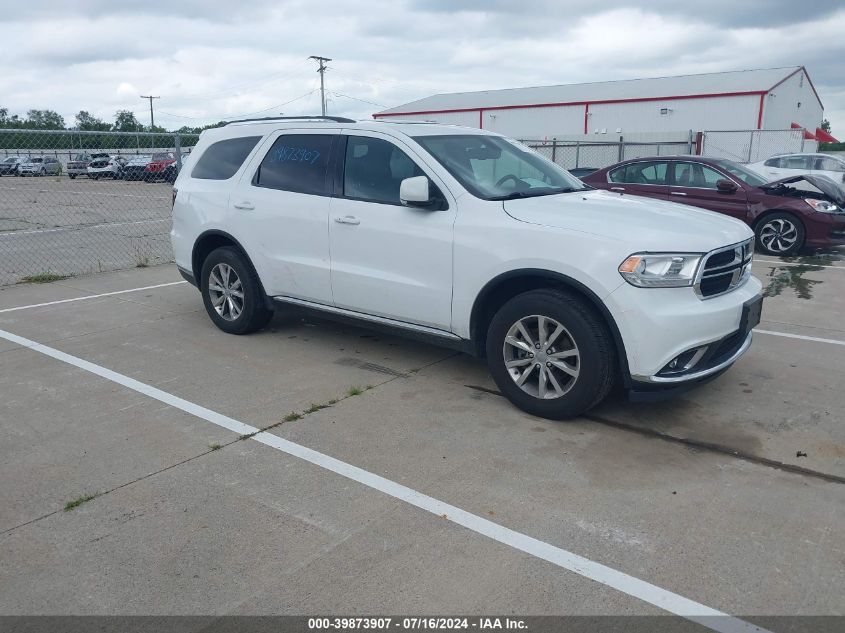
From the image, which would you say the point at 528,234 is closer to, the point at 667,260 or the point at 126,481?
the point at 667,260

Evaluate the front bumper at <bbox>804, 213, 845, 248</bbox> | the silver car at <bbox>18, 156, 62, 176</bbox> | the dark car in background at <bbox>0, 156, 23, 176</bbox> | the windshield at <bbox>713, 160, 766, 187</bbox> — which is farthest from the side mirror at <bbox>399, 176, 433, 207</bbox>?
the silver car at <bbox>18, 156, 62, 176</bbox>

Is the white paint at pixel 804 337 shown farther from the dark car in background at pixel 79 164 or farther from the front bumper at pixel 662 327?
the dark car in background at pixel 79 164

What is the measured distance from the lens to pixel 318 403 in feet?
16.2

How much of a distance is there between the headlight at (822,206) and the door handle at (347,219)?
8710 mm

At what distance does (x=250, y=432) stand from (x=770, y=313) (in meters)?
5.71

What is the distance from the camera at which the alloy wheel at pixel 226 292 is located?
6.54 metres

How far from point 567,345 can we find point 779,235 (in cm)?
849

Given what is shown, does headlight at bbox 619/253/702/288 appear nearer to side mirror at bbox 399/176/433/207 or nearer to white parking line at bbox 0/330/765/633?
side mirror at bbox 399/176/433/207

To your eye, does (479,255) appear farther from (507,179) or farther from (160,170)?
(160,170)

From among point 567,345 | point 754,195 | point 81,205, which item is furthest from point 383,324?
point 81,205

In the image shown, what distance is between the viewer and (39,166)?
18953mm

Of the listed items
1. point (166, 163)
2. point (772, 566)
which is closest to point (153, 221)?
point (166, 163)

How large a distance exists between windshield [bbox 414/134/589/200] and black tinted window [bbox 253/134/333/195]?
3.04ft

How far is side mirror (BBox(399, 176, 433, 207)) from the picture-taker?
15.9 feet
